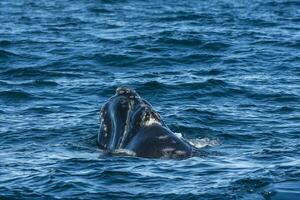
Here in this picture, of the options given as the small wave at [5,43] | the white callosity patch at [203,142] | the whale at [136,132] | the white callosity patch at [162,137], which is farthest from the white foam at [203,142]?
the small wave at [5,43]

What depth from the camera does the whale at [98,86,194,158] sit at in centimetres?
1691

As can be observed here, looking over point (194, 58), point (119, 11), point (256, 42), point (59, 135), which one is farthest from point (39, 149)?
point (119, 11)

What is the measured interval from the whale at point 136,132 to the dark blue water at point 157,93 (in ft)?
0.92

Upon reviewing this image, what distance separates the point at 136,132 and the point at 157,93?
30.2 feet

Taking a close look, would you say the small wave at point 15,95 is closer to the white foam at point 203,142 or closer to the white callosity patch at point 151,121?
the white foam at point 203,142

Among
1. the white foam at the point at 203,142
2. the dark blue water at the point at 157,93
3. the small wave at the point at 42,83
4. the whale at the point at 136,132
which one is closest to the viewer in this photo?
the dark blue water at the point at 157,93

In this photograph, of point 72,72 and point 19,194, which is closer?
point 19,194

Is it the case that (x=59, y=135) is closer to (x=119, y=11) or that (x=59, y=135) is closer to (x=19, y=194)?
(x=19, y=194)

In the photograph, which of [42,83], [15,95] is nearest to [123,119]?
[15,95]

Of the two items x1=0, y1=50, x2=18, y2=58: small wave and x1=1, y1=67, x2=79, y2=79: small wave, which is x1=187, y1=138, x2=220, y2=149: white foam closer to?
x1=1, y1=67, x2=79, y2=79: small wave

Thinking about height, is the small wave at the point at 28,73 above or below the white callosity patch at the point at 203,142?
above

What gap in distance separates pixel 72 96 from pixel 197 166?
1012 cm

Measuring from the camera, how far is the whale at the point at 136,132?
16906mm

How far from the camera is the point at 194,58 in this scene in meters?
33.3
